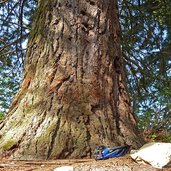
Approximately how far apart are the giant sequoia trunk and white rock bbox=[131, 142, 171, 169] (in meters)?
0.48

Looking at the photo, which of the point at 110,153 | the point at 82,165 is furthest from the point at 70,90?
the point at 82,165

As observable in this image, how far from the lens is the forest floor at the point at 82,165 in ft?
5.57

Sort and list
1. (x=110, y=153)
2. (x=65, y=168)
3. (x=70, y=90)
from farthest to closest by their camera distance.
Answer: (x=70, y=90), (x=110, y=153), (x=65, y=168)

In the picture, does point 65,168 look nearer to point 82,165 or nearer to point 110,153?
point 82,165

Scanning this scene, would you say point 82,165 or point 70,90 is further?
point 70,90

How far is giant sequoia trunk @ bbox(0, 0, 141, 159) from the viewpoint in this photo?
224 cm

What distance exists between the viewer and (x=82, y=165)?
1.76 metres

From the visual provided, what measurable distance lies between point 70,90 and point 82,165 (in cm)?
83

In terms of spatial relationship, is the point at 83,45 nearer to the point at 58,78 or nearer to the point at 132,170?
the point at 58,78

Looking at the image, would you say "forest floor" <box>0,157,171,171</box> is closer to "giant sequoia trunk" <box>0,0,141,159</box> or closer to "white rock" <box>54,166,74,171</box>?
"white rock" <box>54,166,74,171</box>

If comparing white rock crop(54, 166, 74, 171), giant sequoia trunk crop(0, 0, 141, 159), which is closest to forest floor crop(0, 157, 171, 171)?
white rock crop(54, 166, 74, 171)

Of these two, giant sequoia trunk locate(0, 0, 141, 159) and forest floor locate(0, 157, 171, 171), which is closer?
forest floor locate(0, 157, 171, 171)

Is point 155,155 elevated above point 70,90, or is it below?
below

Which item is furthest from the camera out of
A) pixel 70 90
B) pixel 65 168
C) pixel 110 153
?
pixel 70 90
